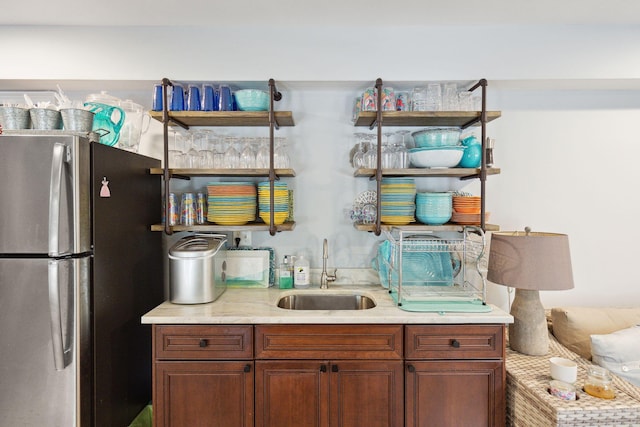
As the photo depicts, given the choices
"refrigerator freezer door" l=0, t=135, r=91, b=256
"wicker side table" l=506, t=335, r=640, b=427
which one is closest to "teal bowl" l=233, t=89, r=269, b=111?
"refrigerator freezer door" l=0, t=135, r=91, b=256

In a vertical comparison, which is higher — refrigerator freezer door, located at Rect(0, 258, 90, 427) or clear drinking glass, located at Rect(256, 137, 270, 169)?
clear drinking glass, located at Rect(256, 137, 270, 169)

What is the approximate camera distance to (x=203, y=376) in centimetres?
175

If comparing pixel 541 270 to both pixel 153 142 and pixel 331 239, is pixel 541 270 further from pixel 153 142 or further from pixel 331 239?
pixel 153 142

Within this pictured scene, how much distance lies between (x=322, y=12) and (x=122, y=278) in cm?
177

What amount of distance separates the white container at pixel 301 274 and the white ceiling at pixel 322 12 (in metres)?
1.44

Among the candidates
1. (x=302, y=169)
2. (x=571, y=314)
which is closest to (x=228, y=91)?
(x=302, y=169)

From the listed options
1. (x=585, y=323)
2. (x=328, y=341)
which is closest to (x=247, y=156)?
(x=328, y=341)

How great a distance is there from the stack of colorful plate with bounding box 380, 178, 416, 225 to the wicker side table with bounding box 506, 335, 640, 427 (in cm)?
92

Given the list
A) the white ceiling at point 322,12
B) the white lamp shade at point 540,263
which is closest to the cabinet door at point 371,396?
the white lamp shade at point 540,263

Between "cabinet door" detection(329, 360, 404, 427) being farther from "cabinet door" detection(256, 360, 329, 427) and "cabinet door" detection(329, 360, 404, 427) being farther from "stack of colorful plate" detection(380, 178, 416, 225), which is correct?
"stack of colorful plate" detection(380, 178, 416, 225)

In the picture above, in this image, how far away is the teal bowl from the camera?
211cm

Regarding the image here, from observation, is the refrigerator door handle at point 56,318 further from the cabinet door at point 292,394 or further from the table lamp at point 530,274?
the table lamp at point 530,274

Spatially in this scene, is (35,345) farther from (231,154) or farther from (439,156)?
(439,156)

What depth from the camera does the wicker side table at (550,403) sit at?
1481 millimetres
